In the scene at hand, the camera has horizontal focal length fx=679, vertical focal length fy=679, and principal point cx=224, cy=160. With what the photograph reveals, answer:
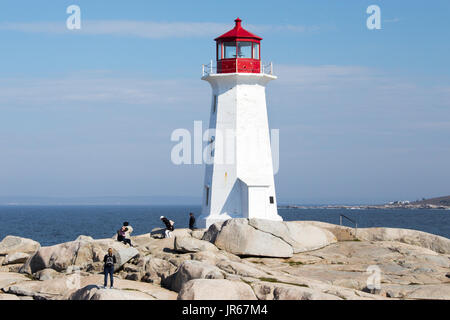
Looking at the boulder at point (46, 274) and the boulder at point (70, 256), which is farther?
the boulder at point (70, 256)

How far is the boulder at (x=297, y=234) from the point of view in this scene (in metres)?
26.7

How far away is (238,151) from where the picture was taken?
3183 centimetres

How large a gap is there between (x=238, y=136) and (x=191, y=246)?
8.65 m

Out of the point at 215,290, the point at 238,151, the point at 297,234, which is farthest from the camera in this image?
the point at 238,151

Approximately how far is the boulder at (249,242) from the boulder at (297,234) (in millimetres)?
364

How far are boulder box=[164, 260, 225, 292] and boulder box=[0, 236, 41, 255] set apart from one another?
10863 millimetres

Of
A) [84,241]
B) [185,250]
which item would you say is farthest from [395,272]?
[84,241]

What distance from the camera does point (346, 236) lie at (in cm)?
2928

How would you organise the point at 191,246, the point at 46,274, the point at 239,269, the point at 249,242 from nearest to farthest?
the point at 239,269 < the point at 46,274 < the point at 191,246 < the point at 249,242

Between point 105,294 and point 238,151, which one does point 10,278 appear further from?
point 238,151

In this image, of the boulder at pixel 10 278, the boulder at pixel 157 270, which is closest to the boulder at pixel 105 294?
the boulder at pixel 157 270

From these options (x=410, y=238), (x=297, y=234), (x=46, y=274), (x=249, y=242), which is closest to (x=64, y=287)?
(x=46, y=274)

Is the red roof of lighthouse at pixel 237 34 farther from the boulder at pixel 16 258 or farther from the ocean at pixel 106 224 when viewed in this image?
the ocean at pixel 106 224

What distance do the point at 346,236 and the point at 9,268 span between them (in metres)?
14.0
